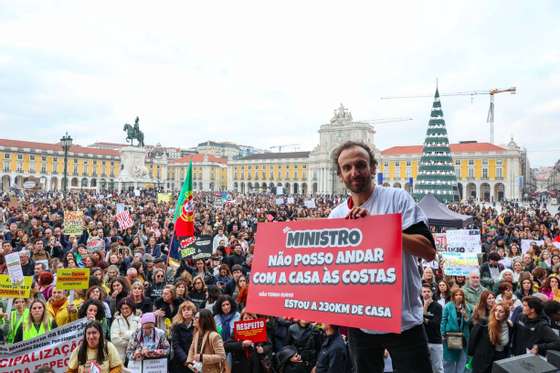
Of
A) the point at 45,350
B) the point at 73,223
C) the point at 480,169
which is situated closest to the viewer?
the point at 45,350

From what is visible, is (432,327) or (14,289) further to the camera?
(14,289)

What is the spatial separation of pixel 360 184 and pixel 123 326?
3.76 metres

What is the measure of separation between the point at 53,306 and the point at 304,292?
4380 millimetres

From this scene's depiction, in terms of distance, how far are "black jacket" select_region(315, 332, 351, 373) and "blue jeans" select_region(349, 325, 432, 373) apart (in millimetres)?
2286

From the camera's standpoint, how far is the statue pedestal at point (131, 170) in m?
44.3

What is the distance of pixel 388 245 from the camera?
5.77ft

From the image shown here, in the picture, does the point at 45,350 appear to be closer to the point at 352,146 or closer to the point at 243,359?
the point at 243,359

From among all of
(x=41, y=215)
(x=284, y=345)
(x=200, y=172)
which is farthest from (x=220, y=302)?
(x=200, y=172)

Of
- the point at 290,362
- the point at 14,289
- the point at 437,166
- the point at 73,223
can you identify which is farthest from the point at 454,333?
the point at 437,166

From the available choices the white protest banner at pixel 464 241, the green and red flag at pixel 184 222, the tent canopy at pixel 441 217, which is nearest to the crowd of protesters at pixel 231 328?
the white protest banner at pixel 464 241

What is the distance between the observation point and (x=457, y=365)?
520 centimetres

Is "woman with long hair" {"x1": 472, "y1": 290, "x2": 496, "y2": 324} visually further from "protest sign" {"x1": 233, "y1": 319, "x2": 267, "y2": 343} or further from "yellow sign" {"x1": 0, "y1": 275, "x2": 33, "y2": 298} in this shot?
"yellow sign" {"x1": 0, "y1": 275, "x2": 33, "y2": 298}

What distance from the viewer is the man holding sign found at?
1.84 m

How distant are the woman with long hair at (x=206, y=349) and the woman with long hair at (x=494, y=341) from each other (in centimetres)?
257
